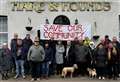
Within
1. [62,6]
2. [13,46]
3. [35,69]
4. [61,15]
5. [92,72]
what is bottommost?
[92,72]

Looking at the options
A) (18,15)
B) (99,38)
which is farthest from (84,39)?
(18,15)

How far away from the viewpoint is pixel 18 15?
89.1ft

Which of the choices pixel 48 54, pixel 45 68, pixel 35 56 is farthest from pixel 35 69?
pixel 48 54

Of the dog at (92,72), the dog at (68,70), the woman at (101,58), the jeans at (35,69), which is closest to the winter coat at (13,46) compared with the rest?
the jeans at (35,69)

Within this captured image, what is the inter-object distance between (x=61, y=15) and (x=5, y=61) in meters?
4.16

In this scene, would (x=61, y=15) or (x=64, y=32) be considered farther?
(x=61, y=15)

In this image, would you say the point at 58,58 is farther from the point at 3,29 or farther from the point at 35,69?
the point at 3,29

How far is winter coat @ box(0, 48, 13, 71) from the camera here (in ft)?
81.3

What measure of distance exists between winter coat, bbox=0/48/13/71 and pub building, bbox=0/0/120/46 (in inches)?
96.7

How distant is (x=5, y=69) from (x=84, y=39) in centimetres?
413

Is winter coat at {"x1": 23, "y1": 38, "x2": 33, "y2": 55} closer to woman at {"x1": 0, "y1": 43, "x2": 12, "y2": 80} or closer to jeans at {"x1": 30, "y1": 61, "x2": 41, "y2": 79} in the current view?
woman at {"x1": 0, "y1": 43, "x2": 12, "y2": 80}

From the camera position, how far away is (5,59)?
976 inches

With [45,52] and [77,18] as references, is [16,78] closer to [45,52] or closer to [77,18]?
[45,52]

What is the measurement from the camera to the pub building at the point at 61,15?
27.1 metres
